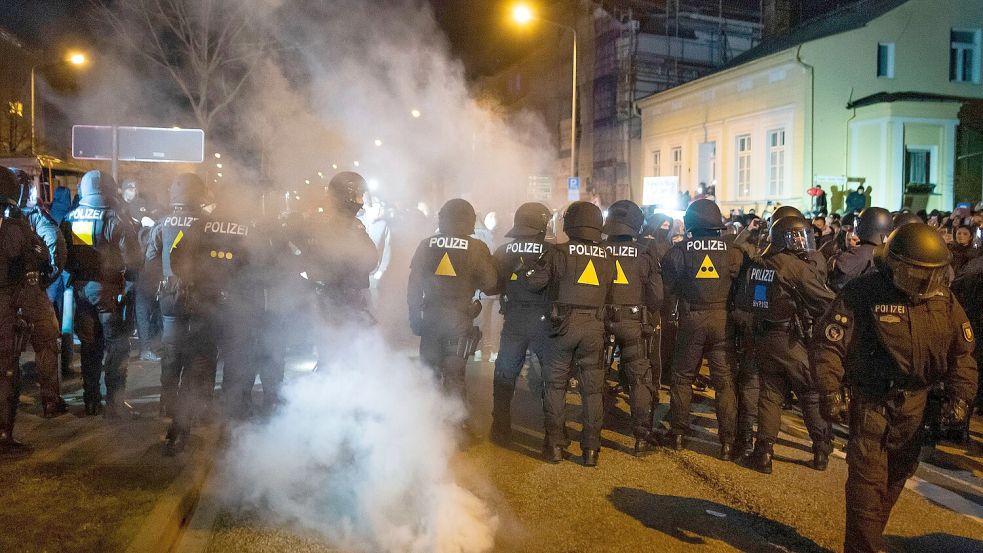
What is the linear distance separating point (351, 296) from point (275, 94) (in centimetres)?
1122

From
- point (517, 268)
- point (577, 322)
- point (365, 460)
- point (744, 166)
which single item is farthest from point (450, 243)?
point (744, 166)

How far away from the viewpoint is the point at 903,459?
3.92 m

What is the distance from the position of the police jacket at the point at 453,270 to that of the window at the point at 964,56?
76.8 ft

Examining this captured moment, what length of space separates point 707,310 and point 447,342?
2.12 metres

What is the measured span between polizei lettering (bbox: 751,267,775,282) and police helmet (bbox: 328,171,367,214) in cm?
325

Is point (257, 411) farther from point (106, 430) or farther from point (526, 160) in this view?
point (526, 160)

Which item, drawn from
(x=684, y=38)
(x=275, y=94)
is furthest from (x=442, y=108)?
(x=684, y=38)

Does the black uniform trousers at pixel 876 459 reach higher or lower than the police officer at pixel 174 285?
lower

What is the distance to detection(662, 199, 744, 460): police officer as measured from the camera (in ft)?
19.5

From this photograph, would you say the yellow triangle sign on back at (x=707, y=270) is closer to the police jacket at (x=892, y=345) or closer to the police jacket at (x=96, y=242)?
the police jacket at (x=892, y=345)

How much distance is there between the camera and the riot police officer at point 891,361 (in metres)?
3.79

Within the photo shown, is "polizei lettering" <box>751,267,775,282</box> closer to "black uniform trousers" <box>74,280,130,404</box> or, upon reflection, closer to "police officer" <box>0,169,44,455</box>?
"black uniform trousers" <box>74,280,130,404</box>

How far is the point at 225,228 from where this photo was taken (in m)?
5.84

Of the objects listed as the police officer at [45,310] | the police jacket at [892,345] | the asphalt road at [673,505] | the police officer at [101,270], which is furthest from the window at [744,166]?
the police officer at [45,310]
